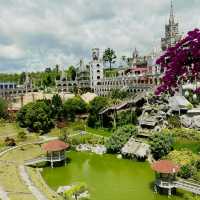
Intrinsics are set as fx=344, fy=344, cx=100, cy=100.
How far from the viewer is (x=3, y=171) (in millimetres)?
39438

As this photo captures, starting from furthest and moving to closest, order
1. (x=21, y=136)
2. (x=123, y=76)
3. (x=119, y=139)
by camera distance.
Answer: (x=123, y=76)
(x=21, y=136)
(x=119, y=139)

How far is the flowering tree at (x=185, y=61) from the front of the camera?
75.3ft

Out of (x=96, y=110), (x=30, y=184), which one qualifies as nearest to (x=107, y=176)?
(x=30, y=184)

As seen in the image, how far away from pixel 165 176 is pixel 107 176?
27.2 feet

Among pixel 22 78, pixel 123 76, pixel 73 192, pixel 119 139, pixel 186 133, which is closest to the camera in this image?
pixel 73 192

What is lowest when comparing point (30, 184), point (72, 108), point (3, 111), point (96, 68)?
point (30, 184)

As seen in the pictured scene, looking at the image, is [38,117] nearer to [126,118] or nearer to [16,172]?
[126,118]

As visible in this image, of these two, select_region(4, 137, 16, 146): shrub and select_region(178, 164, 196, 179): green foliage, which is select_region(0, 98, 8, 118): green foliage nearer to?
select_region(4, 137, 16, 146): shrub

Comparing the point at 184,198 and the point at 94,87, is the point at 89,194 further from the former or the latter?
the point at 94,87

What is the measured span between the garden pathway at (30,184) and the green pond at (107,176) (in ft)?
8.19

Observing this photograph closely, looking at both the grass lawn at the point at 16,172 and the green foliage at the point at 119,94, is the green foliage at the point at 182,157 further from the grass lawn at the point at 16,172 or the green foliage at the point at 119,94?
the green foliage at the point at 119,94

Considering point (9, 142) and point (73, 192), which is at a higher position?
point (9, 142)

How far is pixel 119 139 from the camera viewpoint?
162 feet

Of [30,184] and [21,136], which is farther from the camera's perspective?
[21,136]
